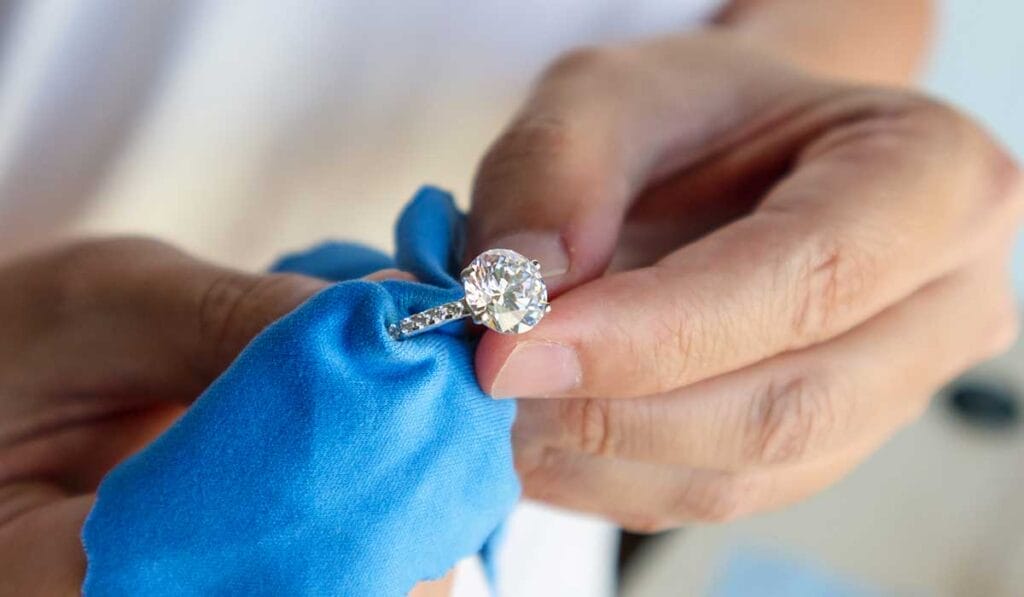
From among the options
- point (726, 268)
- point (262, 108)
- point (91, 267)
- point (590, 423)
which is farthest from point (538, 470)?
point (262, 108)

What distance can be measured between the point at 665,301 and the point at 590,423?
91mm

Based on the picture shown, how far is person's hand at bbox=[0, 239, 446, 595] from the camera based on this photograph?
46 cm

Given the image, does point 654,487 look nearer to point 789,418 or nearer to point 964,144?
point 789,418

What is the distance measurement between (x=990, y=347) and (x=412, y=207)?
509 mm

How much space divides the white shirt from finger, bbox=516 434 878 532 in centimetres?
21

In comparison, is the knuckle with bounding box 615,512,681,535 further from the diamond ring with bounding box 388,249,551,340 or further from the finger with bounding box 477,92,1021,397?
the diamond ring with bounding box 388,249,551,340

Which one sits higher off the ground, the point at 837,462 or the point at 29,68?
the point at 29,68

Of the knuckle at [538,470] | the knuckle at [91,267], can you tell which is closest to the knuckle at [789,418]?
the knuckle at [538,470]

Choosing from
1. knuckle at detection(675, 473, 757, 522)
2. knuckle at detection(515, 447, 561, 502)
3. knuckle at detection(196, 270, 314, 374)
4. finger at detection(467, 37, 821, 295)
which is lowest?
knuckle at detection(675, 473, 757, 522)

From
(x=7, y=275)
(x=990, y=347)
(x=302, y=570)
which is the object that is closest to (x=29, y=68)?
(x=7, y=275)

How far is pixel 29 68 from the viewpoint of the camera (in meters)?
0.67

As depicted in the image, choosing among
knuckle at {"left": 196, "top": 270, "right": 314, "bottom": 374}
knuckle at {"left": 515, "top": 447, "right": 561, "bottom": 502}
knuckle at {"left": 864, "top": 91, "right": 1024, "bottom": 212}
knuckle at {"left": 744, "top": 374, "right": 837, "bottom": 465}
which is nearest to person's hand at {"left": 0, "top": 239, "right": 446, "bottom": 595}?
knuckle at {"left": 196, "top": 270, "right": 314, "bottom": 374}

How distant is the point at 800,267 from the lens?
52 centimetres

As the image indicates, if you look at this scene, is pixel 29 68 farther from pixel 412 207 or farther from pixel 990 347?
pixel 990 347
